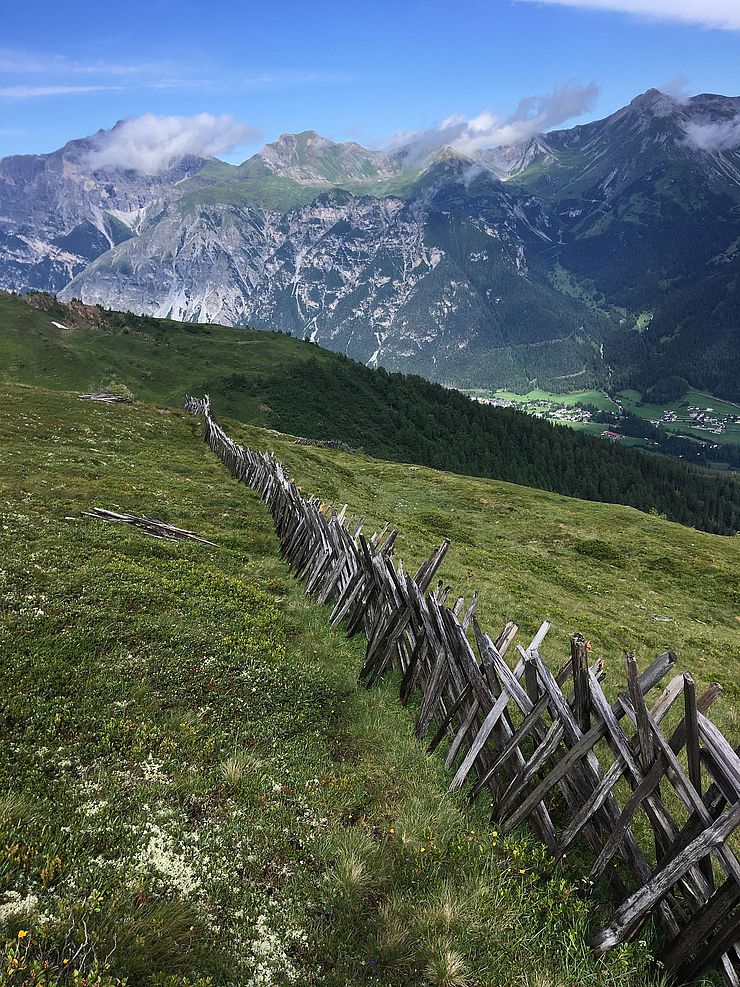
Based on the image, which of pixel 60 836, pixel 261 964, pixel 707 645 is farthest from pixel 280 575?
pixel 707 645

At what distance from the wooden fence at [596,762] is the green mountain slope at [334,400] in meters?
110

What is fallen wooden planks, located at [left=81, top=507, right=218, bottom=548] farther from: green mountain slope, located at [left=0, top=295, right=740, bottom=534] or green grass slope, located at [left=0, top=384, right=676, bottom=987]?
green mountain slope, located at [left=0, top=295, right=740, bottom=534]

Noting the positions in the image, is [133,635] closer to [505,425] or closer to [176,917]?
[176,917]

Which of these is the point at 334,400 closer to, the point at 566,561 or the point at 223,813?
the point at 566,561

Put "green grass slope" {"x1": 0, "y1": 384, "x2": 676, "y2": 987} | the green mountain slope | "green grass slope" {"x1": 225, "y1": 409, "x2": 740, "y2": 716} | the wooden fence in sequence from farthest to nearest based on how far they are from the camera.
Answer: the green mountain slope
"green grass slope" {"x1": 225, "y1": 409, "x2": 740, "y2": 716}
the wooden fence
"green grass slope" {"x1": 0, "y1": 384, "x2": 676, "y2": 987}

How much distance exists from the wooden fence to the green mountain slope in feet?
361

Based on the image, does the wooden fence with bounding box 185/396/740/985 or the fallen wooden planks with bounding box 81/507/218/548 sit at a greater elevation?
the wooden fence with bounding box 185/396/740/985

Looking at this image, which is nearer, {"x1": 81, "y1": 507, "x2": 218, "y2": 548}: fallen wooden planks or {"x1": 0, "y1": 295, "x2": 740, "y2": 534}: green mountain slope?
{"x1": 81, "y1": 507, "x2": 218, "y2": 548}: fallen wooden planks

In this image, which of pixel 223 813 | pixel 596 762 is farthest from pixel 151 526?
pixel 596 762

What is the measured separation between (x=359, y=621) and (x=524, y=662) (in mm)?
6118

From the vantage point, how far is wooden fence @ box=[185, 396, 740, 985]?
509 centimetres

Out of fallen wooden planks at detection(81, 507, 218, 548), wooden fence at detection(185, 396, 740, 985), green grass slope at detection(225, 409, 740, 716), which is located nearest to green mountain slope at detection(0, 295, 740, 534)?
green grass slope at detection(225, 409, 740, 716)

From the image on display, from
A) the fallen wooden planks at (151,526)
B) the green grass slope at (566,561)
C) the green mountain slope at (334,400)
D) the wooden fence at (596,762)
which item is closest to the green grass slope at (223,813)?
the wooden fence at (596,762)

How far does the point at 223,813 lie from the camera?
648cm
